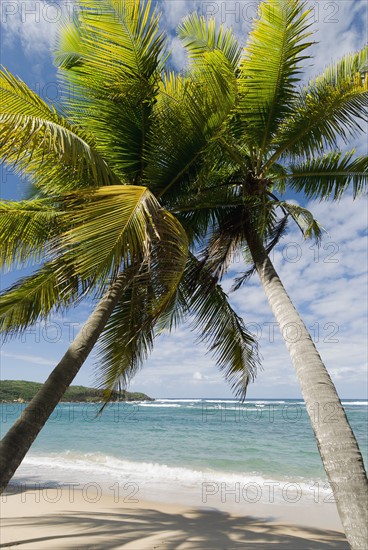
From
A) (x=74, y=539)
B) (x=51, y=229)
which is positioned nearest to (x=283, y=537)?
(x=74, y=539)

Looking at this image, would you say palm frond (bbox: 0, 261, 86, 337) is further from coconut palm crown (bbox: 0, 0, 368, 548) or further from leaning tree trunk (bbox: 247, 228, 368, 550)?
leaning tree trunk (bbox: 247, 228, 368, 550)

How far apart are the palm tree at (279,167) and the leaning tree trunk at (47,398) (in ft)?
6.39

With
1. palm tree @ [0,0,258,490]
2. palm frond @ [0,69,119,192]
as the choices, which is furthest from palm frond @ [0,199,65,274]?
palm frond @ [0,69,119,192]

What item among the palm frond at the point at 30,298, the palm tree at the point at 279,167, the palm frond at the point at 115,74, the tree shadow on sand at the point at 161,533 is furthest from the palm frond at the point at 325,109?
the tree shadow on sand at the point at 161,533

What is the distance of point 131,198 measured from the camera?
3.81 metres

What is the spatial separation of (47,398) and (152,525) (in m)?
6.03

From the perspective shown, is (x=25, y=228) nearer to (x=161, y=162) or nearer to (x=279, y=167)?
(x=161, y=162)

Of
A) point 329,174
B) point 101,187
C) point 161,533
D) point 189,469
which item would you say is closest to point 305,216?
point 329,174

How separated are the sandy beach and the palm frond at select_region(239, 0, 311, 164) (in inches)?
257

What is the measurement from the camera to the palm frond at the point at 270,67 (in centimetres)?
441

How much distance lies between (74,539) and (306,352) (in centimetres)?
553

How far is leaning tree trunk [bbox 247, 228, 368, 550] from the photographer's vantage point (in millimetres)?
2803

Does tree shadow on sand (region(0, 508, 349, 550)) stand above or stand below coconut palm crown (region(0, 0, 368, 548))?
below

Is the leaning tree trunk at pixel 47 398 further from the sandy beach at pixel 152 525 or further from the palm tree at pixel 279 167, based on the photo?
the sandy beach at pixel 152 525
